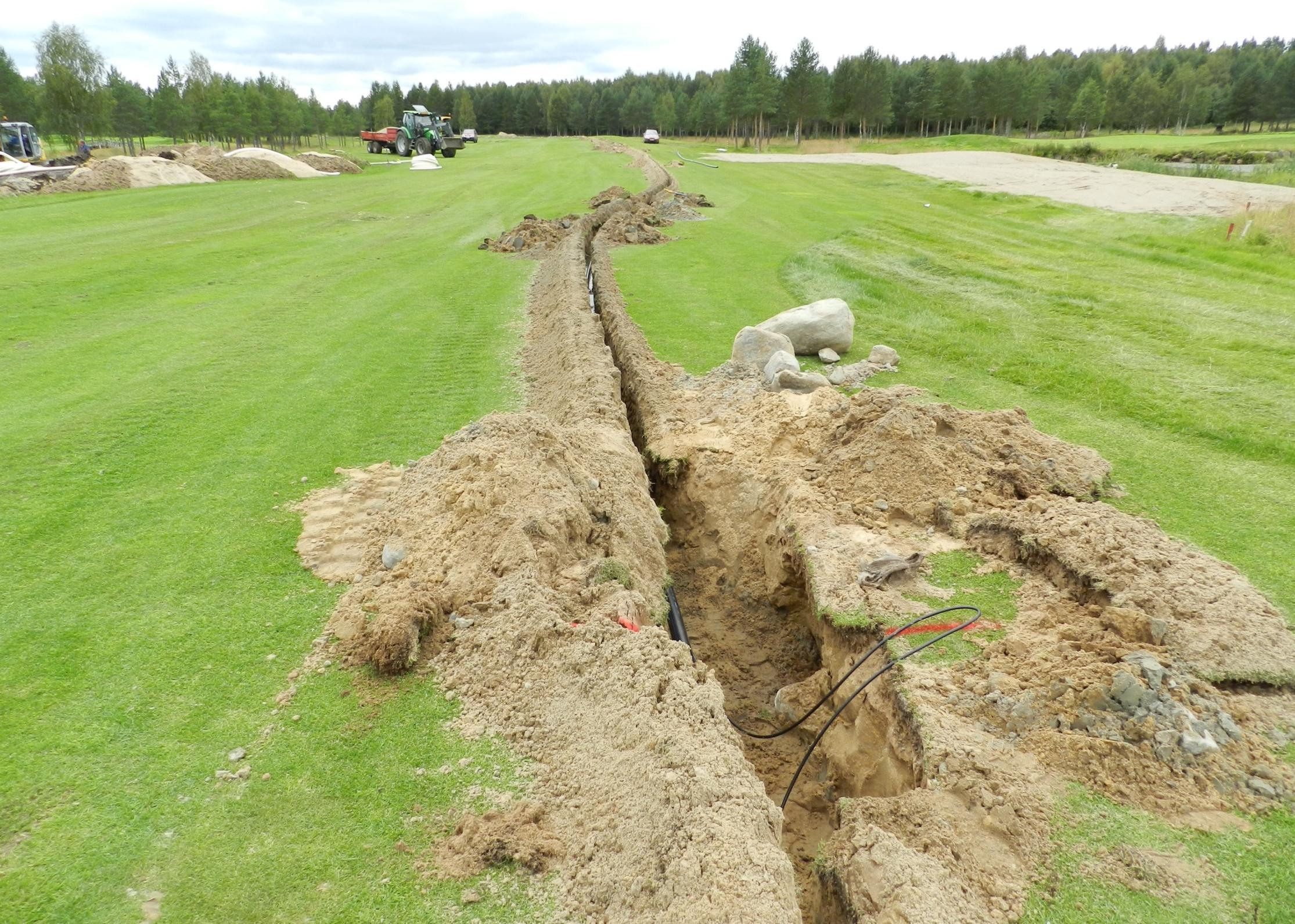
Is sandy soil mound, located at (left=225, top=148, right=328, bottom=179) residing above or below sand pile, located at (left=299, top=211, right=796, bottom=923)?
A: above

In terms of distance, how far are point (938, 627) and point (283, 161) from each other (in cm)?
3980

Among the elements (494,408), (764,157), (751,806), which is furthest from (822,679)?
(764,157)

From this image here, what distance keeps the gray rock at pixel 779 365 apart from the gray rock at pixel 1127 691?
19.8 ft

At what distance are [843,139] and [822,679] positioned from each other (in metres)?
81.7

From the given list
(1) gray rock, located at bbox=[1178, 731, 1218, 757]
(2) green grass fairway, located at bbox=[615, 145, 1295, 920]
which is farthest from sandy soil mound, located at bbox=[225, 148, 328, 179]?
(1) gray rock, located at bbox=[1178, 731, 1218, 757]

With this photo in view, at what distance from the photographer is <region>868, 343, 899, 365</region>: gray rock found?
10984 millimetres

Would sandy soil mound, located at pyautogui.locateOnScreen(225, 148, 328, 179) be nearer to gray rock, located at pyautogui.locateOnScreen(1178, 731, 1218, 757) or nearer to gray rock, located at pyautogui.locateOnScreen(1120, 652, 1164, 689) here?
gray rock, located at pyautogui.locateOnScreen(1120, 652, 1164, 689)

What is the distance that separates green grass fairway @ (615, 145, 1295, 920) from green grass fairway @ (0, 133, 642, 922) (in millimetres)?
4316

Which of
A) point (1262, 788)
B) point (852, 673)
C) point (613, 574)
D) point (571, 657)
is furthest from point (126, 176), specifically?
point (1262, 788)

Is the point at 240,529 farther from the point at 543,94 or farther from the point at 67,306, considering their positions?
the point at 543,94

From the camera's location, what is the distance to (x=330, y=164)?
39.3 m

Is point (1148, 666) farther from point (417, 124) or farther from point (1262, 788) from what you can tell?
point (417, 124)

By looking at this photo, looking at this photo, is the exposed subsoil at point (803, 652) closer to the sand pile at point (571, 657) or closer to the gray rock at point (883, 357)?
the sand pile at point (571, 657)

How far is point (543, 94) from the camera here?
10825 cm
